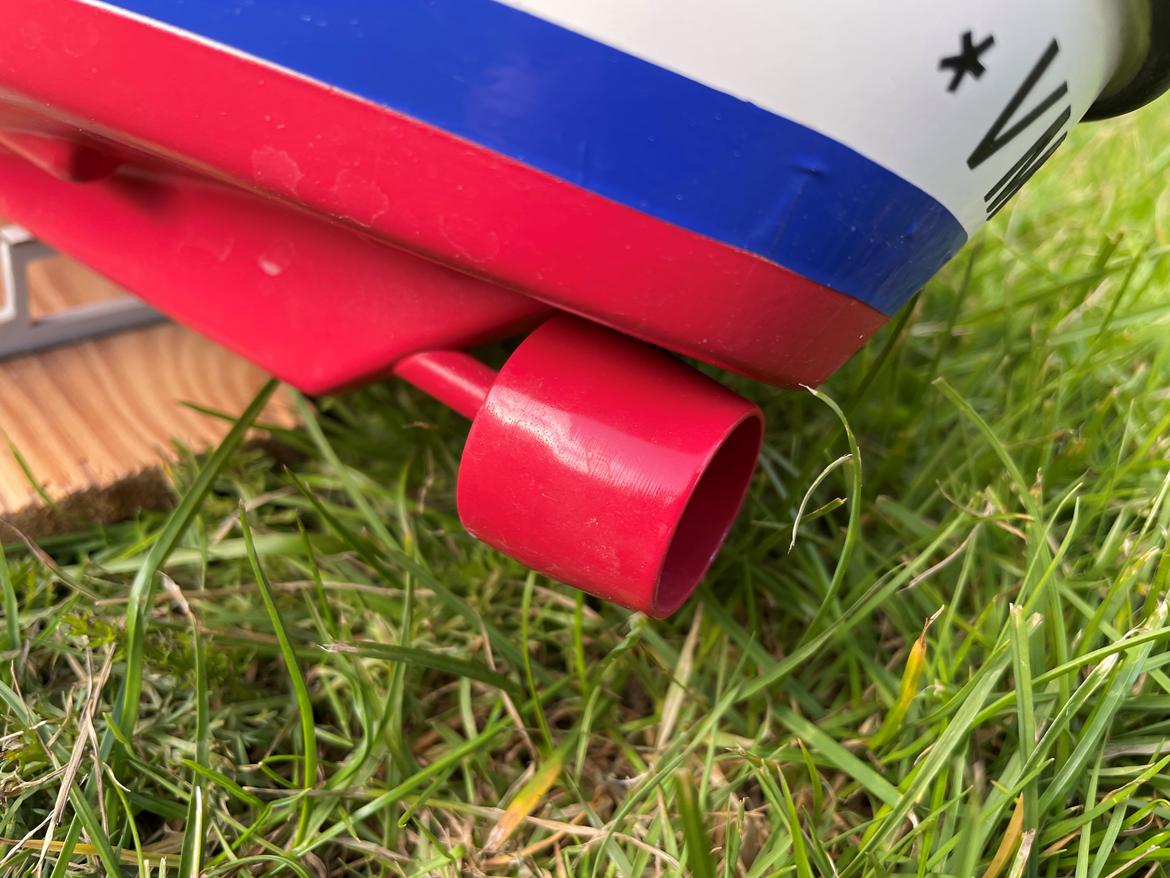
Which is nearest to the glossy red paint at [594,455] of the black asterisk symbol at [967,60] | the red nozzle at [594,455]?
the red nozzle at [594,455]

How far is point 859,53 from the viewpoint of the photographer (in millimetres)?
481

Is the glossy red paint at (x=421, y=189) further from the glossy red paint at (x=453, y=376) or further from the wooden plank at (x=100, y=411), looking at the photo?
the wooden plank at (x=100, y=411)

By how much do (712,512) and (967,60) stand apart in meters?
0.33

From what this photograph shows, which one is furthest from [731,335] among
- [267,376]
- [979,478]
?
[267,376]

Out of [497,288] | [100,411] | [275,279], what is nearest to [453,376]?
[497,288]

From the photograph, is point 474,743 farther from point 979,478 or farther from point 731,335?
point 979,478

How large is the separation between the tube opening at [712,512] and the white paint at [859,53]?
21 cm

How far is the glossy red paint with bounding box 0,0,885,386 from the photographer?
1.71 ft

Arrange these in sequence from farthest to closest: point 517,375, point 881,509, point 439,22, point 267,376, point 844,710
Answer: point 267,376 < point 881,509 < point 844,710 < point 517,375 < point 439,22

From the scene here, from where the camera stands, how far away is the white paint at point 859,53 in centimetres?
47

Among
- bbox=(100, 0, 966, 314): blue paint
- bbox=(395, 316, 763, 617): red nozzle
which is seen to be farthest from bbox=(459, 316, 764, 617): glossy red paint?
bbox=(100, 0, 966, 314): blue paint

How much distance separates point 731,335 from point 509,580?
13.5 inches

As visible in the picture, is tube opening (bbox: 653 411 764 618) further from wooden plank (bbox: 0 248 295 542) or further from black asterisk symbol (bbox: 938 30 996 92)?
wooden plank (bbox: 0 248 295 542)

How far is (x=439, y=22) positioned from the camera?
19.2 inches
